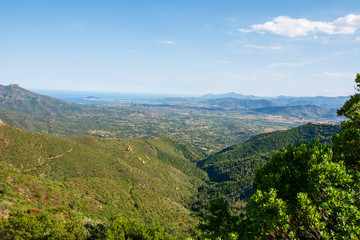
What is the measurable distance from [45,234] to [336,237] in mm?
37070

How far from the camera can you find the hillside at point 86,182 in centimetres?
5596

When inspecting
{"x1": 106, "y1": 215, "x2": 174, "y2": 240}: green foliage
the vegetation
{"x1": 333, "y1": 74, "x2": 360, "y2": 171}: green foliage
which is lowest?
{"x1": 106, "y1": 215, "x2": 174, "y2": 240}: green foliage

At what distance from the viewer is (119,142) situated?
164 m

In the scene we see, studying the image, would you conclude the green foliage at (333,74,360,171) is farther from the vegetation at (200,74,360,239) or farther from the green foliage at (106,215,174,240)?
the green foliage at (106,215,174,240)

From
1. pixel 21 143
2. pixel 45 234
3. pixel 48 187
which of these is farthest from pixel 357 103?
pixel 21 143

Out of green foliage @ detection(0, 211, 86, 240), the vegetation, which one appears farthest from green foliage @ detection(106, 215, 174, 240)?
the vegetation

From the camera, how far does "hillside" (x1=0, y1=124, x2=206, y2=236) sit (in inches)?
2203

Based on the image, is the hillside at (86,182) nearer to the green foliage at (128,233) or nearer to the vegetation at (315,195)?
the green foliage at (128,233)

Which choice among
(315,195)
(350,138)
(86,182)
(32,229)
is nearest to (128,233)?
(32,229)

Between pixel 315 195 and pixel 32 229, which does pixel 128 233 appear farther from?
pixel 315 195

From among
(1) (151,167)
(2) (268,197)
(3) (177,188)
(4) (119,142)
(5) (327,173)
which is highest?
(5) (327,173)

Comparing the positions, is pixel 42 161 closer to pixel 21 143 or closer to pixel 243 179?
pixel 21 143

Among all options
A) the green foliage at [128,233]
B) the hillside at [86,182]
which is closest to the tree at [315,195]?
the green foliage at [128,233]

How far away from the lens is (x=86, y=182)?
8469 centimetres
